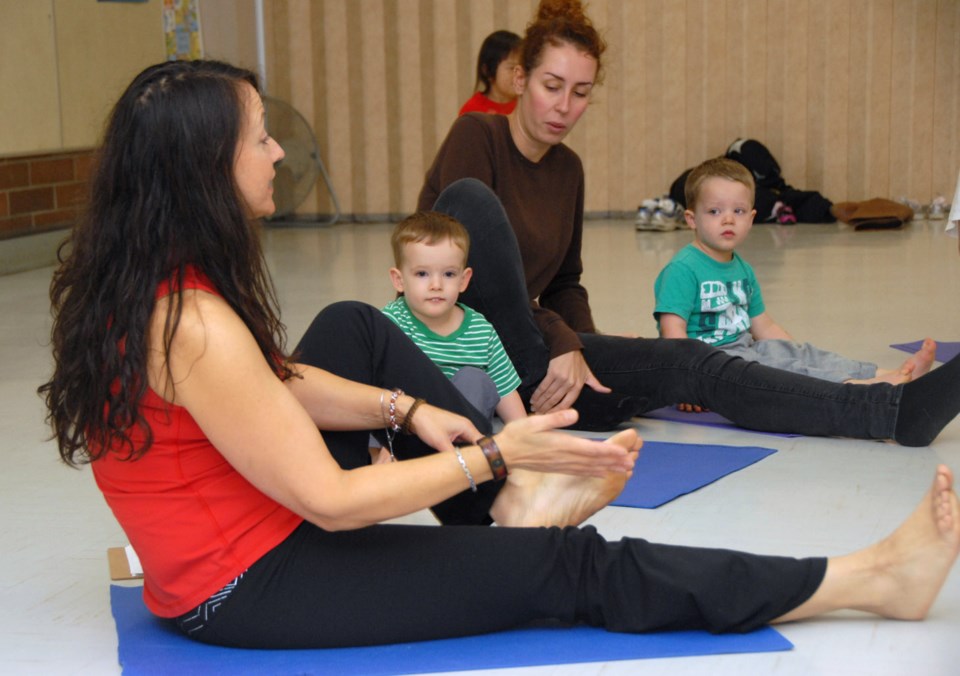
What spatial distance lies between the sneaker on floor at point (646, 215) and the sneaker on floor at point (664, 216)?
2 centimetres

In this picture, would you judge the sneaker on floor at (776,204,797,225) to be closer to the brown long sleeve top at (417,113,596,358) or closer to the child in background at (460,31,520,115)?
the child in background at (460,31,520,115)

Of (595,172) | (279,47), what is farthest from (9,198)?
(595,172)

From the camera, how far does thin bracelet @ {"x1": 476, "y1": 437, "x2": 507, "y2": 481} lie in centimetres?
146

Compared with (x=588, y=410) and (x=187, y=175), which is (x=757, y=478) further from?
(x=187, y=175)

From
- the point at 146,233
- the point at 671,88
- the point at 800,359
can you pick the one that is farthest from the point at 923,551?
the point at 671,88

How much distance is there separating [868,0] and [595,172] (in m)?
1.90

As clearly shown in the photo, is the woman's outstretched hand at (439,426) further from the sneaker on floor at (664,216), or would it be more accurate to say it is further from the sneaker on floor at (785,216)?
the sneaker on floor at (785,216)

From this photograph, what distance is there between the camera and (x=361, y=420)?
5.68 feet

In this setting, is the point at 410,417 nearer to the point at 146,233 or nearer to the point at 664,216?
the point at 146,233

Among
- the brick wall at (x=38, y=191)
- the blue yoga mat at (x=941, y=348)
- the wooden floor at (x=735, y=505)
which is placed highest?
the brick wall at (x=38, y=191)

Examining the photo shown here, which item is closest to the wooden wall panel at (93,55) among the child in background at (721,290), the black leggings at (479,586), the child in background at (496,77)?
the child in background at (496,77)

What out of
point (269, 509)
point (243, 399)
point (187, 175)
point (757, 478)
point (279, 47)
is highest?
point (279, 47)

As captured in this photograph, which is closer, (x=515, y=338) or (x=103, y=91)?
(x=515, y=338)

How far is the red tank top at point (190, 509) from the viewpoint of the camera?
147cm
